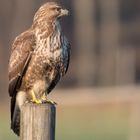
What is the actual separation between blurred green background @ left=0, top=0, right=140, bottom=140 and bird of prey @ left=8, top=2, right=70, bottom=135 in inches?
342

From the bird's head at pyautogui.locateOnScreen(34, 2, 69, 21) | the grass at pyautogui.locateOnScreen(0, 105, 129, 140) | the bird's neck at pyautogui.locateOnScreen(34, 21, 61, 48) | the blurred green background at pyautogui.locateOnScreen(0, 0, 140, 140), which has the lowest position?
the grass at pyautogui.locateOnScreen(0, 105, 129, 140)

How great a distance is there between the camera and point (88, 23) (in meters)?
36.4

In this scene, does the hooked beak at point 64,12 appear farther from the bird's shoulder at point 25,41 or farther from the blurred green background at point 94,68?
the blurred green background at point 94,68

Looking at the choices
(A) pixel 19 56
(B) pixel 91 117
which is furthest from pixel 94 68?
(A) pixel 19 56

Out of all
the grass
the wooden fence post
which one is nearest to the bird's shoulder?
the wooden fence post

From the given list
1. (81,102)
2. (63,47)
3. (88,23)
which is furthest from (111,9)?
(63,47)

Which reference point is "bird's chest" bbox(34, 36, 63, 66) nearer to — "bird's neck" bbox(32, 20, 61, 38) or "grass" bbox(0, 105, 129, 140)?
"bird's neck" bbox(32, 20, 61, 38)

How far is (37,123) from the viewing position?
25.2ft

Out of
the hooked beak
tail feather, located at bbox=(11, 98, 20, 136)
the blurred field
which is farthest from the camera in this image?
the blurred field

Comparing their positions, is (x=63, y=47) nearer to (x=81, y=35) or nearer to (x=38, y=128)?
(x=38, y=128)

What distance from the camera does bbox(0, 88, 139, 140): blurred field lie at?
62.7 feet

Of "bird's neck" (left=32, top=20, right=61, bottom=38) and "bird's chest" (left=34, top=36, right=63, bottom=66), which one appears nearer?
"bird's chest" (left=34, top=36, right=63, bottom=66)

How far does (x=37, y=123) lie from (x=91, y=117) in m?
16.5

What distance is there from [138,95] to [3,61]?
11051mm
